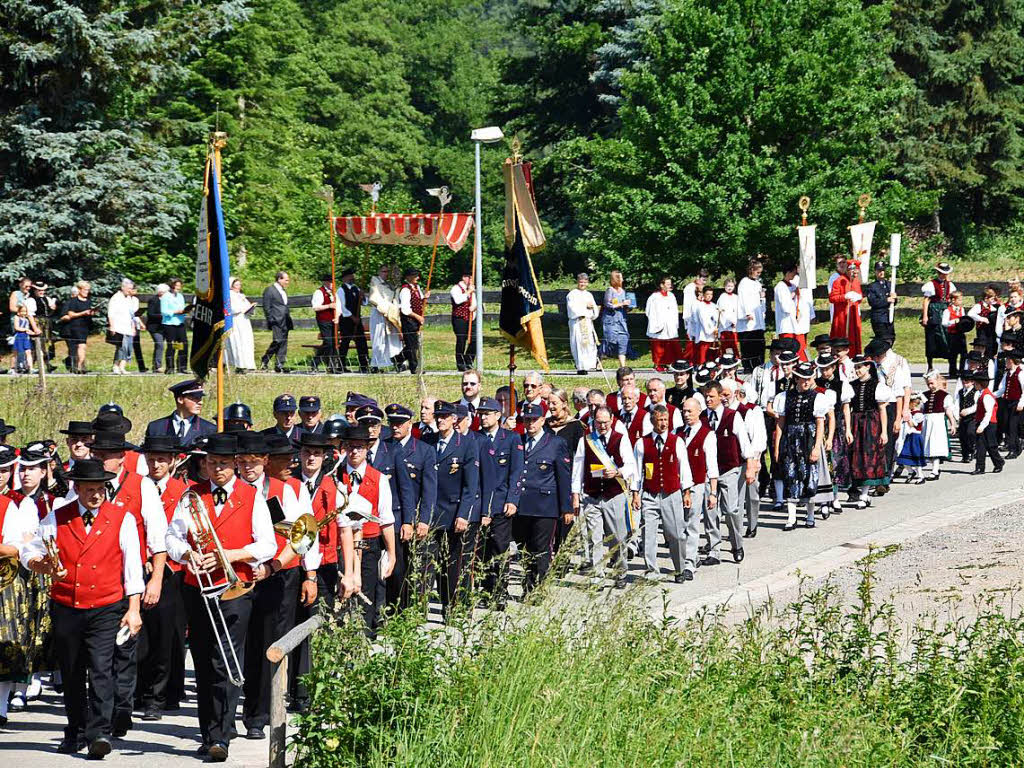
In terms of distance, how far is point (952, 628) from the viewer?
29.8 ft

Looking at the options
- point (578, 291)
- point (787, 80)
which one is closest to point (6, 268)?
point (578, 291)

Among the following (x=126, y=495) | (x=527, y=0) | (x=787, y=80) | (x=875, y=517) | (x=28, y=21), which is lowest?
(x=875, y=517)

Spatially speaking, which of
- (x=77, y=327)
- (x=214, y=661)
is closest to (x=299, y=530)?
(x=214, y=661)

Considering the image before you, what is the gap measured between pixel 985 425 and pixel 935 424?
88 cm

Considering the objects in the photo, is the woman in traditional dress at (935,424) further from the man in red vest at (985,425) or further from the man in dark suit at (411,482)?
the man in dark suit at (411,482)

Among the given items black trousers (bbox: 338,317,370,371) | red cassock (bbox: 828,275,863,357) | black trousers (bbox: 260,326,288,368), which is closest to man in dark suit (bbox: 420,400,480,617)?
red cassock (bbox: 828,275,863,357)

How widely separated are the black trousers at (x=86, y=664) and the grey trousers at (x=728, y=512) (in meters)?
7.46

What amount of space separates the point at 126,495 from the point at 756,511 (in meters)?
8.49

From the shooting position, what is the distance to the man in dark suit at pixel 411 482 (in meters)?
Result: 12.9

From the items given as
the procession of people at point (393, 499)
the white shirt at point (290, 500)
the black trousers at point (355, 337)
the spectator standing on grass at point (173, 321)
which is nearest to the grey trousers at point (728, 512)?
the procession of people at point (393, 499)

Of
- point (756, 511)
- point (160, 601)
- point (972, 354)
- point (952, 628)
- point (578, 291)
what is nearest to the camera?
point (952, 628)

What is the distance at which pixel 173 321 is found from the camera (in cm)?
2652

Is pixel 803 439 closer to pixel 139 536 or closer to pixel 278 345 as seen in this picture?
pixel 139 536

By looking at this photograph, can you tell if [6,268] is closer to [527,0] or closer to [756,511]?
[756,511]
